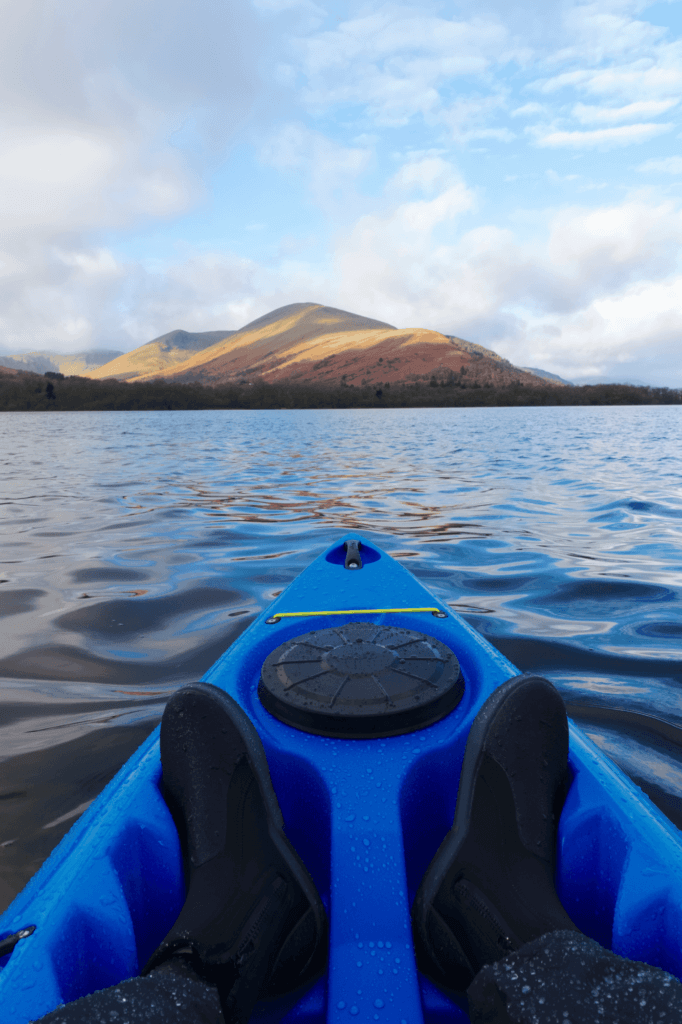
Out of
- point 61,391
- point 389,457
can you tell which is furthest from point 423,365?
point 389,457

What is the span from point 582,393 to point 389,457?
8596 centimetres

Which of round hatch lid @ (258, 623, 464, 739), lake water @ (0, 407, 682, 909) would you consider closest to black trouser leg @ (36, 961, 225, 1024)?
round hatch lid @ (258, 623, 464, 739)

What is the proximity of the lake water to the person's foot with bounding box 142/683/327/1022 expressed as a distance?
84cm

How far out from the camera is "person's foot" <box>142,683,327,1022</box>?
54.1 inches

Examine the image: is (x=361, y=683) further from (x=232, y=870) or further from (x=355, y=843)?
(x=232, y=870)

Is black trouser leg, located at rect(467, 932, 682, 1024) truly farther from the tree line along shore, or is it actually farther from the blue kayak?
the tree line along shore

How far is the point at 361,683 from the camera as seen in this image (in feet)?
6.73

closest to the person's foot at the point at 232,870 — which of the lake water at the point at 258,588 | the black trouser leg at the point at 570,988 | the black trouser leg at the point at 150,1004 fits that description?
the black trouser leg at the point at 150,1004

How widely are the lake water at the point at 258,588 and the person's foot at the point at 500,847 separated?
3.39ft

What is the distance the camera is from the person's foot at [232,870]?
1374mm

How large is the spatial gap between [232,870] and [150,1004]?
50 cm

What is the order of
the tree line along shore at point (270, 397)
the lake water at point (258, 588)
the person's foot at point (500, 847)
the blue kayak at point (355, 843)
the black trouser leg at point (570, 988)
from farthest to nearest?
the tree line along shore at point (270, 397), the lake water at point (258, 588), the person's foot at point (500, 847), the blue kayak at point (355, 843), the black trouser leg at point (570, 988)

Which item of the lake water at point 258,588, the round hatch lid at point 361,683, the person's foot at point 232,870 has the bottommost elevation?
the lake water at point 258,588

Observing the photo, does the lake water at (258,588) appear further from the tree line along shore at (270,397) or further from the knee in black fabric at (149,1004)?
the tree line along shore at (270,397)
